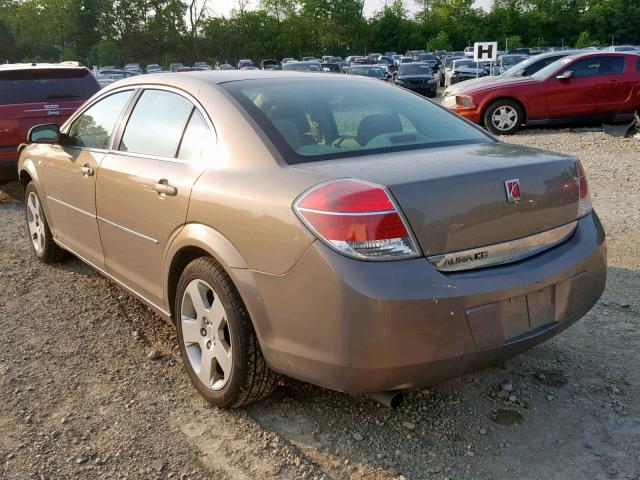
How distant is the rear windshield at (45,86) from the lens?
25.8 feet

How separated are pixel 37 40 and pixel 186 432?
79.3 m

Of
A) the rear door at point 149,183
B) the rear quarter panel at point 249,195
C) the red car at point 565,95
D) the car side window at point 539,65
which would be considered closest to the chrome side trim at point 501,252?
the rear quarter panel at point 249,195

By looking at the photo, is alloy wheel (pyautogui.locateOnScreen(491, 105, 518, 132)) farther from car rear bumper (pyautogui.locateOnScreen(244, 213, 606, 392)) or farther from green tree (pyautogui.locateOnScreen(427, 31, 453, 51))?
green tree (pyautogui.locateOnScreen(427, 31, 453, 51))

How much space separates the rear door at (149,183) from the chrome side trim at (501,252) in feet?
4.15

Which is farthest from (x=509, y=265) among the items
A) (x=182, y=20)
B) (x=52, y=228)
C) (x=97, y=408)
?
(x=182, y=20)

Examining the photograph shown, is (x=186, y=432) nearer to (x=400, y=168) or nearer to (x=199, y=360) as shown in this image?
(x=199, y=360)

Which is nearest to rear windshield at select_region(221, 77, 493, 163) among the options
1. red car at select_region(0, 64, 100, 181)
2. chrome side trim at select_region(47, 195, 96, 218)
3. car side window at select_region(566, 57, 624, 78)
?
chrome side trim at select_region(47, 195, 96, 218)

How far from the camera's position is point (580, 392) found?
308 centimetres

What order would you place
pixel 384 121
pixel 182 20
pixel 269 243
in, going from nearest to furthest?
Result: pixel 269 243
pixel 384 121
pixel 182 20

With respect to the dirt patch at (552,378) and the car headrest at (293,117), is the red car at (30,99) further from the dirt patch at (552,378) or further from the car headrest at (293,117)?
→ the dirt patch at (552,378)

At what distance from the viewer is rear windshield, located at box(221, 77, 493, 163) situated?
Answer: 2.92m

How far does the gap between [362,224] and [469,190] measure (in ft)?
1.58

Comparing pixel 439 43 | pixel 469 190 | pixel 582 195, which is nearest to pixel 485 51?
pixel 582 195

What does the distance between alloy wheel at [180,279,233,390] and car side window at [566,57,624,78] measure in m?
11.7
